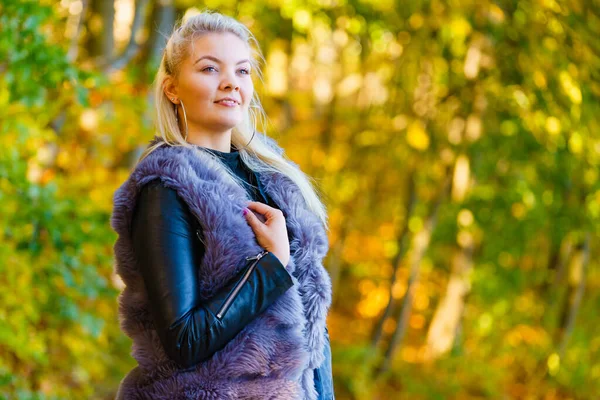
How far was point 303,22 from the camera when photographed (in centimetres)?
584

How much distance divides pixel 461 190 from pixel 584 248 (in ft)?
6.11

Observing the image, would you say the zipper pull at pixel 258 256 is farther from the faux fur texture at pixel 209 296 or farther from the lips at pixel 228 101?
the lips at pixel 228 101

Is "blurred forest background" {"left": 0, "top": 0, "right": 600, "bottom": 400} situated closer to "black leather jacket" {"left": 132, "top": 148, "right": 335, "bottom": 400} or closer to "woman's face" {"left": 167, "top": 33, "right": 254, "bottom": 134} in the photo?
"woman's face" {"left": 167, "top": 33, "right": 254, "bottom": 134}

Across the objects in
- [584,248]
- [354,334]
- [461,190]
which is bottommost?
[354,334]

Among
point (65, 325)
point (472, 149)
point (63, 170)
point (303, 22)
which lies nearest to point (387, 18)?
point (303, 22)

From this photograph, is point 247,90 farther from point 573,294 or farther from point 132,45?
point 573,294

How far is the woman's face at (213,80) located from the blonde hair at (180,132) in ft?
0.10

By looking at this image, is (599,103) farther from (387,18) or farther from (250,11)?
(250,11)

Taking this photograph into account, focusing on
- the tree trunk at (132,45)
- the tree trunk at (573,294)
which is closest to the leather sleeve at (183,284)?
the tree trunk at (132,45)

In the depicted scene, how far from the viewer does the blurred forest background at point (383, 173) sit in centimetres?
392

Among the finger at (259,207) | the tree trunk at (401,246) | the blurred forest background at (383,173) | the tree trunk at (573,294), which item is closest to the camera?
the finger at (259,207)

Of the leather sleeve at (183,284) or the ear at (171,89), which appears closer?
the leather sleeve at (183,284)

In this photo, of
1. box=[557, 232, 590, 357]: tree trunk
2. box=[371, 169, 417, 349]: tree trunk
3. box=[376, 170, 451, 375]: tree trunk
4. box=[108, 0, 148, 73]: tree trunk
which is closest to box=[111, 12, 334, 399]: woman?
box=[108, 0, 148, 73]: tree trunk

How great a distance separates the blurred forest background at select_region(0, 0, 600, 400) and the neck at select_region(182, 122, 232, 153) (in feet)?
5.14
